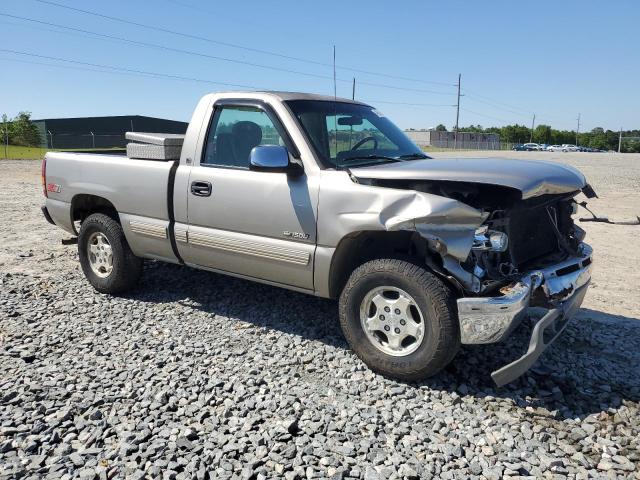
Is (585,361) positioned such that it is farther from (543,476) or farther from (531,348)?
(543,476)

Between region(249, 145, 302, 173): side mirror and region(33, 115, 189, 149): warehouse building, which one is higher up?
region(33, 115, 189, 149): warehouse building

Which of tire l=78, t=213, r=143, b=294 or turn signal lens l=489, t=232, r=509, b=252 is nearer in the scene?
turn signal lens l=489, t=232, r=509, b=252

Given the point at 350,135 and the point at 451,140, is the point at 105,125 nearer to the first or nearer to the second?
the point at 451,140

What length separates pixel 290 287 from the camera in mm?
4410

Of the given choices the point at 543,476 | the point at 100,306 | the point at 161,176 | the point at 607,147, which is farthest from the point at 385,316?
the point at 607,147

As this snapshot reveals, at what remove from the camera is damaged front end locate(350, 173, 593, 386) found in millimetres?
3391

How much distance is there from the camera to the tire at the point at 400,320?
11.6 feet

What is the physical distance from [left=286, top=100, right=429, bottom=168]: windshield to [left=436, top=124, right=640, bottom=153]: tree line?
117m

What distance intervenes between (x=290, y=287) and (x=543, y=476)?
2.30 m

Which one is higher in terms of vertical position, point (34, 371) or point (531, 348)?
point (531, 348)

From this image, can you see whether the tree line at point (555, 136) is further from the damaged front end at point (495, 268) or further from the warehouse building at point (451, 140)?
the damaged front end at point (495, 268)

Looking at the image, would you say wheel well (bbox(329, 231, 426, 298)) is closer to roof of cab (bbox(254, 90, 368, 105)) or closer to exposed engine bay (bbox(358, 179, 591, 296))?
exposed engine bay (bbox(358, 179, 591, 296))

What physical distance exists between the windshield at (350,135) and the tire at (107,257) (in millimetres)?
2394

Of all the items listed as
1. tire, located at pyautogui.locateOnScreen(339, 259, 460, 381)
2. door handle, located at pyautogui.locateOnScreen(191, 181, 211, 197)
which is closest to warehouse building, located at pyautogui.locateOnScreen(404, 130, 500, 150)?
door handle, located at pyautogui.locateOnScreen(191, 181, 211, 197)
